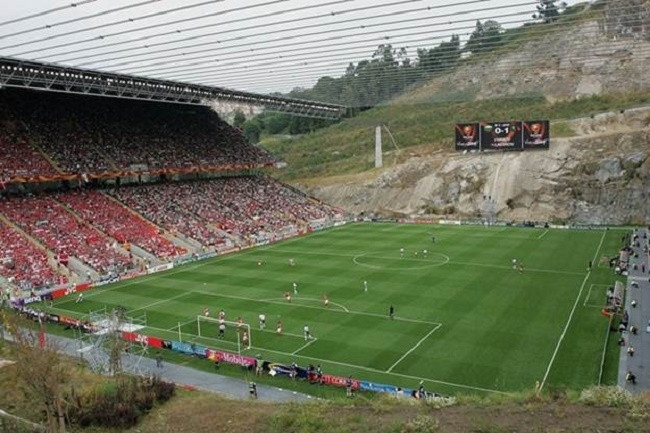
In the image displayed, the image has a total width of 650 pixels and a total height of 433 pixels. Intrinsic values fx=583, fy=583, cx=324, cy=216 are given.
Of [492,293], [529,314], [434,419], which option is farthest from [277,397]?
[492,293]

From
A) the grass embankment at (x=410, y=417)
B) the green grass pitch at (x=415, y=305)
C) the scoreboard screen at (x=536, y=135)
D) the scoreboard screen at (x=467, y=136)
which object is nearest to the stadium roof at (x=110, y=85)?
the green grass pitch at (x=415, y=305)

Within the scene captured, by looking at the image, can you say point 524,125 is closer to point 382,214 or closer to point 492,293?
point 382,214

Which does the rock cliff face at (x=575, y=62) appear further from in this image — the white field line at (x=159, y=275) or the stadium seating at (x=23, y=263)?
the stadium seating at (x=23, y=263)

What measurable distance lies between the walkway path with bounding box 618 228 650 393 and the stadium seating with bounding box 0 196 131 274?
35.8 meters

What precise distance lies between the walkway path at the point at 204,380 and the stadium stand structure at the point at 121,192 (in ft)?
56.4

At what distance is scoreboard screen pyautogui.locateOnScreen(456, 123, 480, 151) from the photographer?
75613mm

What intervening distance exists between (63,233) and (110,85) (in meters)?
15.2

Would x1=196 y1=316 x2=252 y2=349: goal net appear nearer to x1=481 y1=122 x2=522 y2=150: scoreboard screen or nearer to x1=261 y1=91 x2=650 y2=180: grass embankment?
x1=481 y1=122 x2=522 y2=150: scoreboard screen

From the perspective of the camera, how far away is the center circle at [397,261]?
150 feet

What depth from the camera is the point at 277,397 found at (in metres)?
23.3

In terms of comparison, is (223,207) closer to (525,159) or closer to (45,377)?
(525,159)

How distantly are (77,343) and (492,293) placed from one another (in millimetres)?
24414

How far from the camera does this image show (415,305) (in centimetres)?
3484

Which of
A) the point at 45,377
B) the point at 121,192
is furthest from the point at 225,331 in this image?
the point at 121,192
